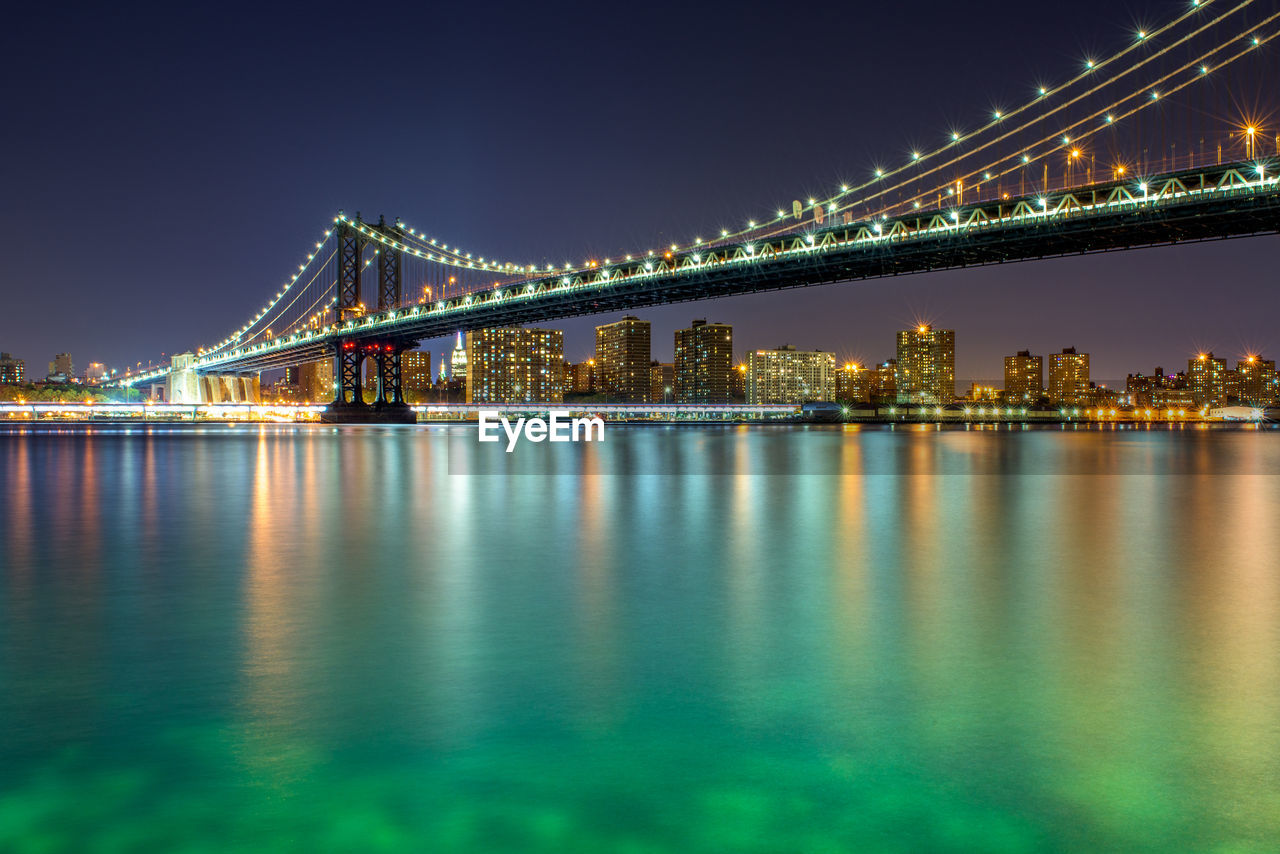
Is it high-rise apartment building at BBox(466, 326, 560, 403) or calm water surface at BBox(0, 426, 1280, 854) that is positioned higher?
high-rise apartment building at BBox(466, 326, 560, 403)

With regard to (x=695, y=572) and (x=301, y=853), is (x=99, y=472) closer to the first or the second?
(x=695, y=572)

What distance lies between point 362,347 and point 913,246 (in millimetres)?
45265

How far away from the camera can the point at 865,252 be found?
150 ft

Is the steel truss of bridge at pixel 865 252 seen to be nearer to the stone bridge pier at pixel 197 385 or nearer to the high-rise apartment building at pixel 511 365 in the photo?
the stone bridge pier at pixel 197 385

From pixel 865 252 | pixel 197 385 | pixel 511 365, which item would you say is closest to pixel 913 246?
pixel 865 252

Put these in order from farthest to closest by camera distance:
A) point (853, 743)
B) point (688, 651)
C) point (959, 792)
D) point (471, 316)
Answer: point (471, 316)
point (688, 651)
point (853, 743)
point (959, 792)

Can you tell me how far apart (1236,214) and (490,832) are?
42.2 metres

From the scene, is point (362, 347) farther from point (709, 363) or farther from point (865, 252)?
point (709, 363)

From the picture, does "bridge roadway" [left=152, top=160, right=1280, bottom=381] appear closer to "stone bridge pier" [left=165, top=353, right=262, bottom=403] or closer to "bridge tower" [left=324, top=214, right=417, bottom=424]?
"bridge tower" [left=324, top=214, right=417, bottom=424]

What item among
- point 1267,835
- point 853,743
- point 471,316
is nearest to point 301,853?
point 853,743

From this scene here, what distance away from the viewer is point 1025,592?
23.1 ft

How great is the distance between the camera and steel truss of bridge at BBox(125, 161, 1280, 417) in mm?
36781

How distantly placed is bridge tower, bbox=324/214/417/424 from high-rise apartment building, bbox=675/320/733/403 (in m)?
113

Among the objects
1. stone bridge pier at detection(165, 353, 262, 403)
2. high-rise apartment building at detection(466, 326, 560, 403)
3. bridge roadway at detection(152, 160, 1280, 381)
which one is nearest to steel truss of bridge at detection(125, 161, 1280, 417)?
bridge roadway at detection(152, 160, 1280, 381)
